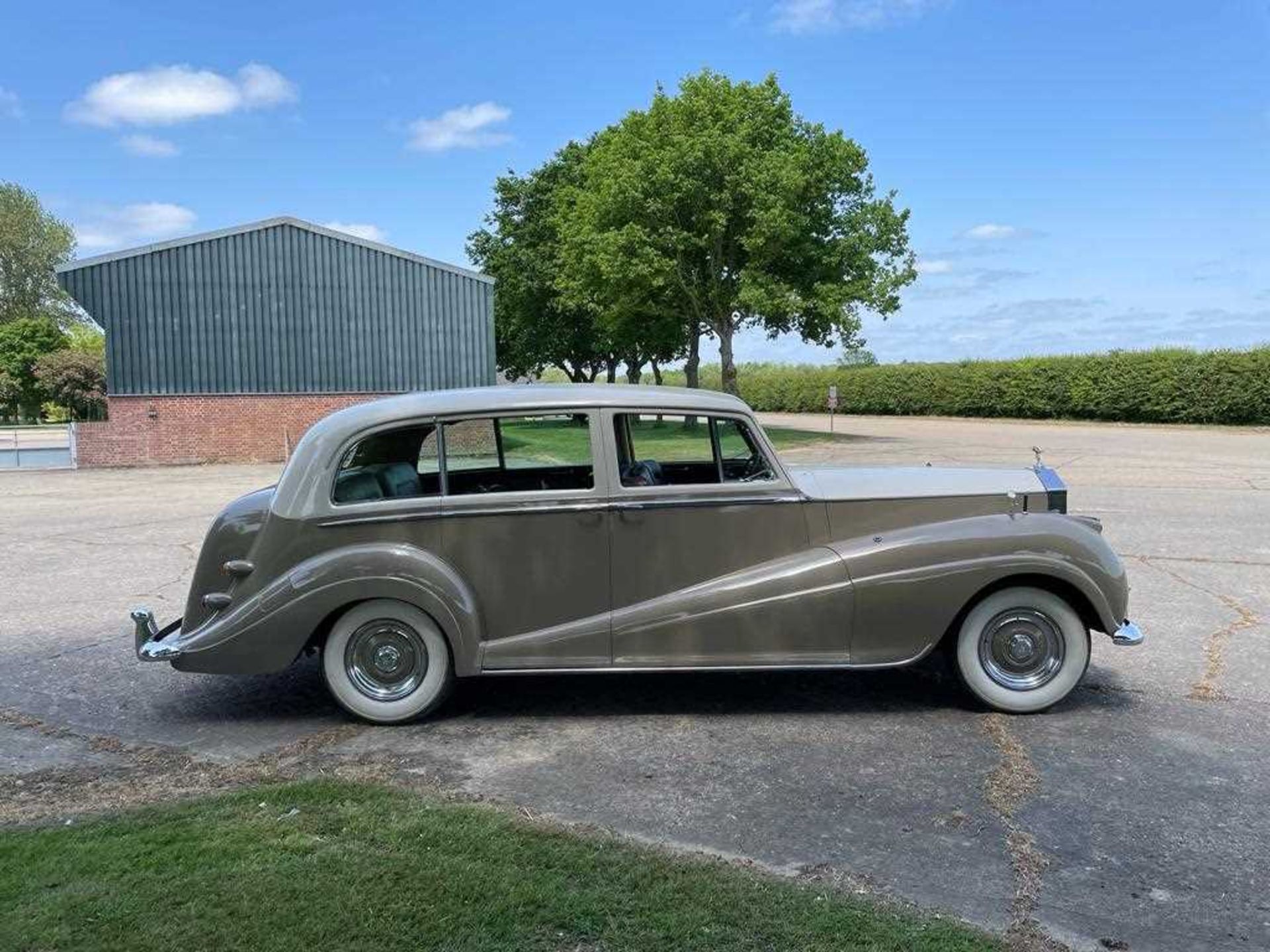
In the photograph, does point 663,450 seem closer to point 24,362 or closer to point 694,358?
point 694,358

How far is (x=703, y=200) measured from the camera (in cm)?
2836

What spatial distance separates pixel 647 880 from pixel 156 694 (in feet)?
11.5

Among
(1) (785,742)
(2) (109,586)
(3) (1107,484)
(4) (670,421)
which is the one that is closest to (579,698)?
(1) (785,742)

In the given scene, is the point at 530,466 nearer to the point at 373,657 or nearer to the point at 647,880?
the point at 373,657

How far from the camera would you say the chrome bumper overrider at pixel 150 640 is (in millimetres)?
4633

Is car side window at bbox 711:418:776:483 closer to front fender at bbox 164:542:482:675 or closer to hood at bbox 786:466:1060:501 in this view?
hood at bbox 786:466:1060:501

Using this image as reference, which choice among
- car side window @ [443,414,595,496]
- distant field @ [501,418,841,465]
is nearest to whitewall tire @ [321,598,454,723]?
car side window @ [443,414,595,496]

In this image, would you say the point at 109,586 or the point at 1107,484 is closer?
the point at 109,586

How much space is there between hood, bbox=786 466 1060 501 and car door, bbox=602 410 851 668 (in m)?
0.28

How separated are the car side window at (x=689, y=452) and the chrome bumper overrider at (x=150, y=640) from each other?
2.41m

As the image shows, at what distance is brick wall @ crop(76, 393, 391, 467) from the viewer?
22.6 m

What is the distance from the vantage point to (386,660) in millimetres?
4730

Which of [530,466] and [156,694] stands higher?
[530,466]

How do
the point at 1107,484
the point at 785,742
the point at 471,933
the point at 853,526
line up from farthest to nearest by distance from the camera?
1. the point at 1107,484
2. the point at 853,526
3. the point at 785,742
4. the point at 471,933
